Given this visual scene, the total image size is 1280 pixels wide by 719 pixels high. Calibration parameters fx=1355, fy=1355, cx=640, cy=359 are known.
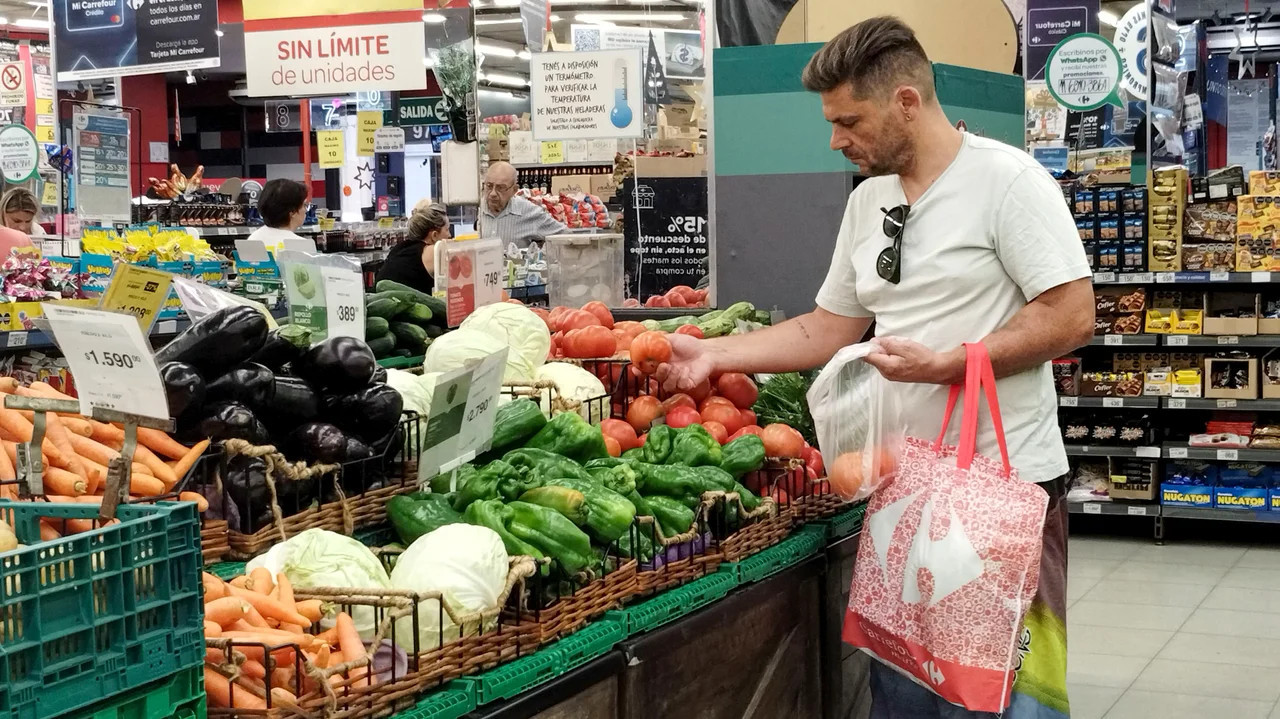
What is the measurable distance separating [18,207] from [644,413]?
691cm

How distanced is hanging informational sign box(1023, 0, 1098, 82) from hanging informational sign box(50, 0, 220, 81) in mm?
5863

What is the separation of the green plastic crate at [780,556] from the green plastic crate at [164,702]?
1.40 m

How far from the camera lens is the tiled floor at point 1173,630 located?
195 inches

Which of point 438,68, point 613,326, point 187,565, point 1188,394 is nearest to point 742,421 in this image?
point 613,326

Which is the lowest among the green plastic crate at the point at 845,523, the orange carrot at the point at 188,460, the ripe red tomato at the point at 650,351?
the green plastic crate at the point at 845,523

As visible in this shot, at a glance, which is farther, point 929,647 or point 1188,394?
point 1188,394

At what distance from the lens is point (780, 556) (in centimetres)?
315

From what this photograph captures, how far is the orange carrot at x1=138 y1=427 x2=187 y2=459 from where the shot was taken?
2.46 meters

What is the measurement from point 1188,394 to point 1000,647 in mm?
5365

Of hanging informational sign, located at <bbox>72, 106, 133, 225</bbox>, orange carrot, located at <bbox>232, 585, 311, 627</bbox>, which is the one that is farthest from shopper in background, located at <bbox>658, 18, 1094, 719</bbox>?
hanging informational sign, located at <bbox>72, 106, 133, 225</bbox>

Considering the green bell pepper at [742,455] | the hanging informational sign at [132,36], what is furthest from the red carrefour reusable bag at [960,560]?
the hanging informational sign at [132,36]

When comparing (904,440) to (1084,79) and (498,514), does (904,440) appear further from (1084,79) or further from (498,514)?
(1084,79)

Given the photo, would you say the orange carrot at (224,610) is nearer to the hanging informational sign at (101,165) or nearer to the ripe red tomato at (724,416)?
the ripe red tomato at (724,416)

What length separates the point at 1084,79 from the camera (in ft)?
29.9
